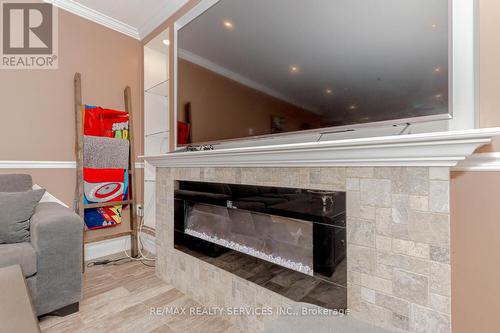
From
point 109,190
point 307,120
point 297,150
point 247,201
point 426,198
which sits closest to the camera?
point 426,198

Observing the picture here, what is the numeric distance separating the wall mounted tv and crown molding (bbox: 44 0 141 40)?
1.35m

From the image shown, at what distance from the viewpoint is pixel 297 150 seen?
108 cm

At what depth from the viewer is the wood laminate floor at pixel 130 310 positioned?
4.69ft

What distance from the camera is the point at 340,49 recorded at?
109cm

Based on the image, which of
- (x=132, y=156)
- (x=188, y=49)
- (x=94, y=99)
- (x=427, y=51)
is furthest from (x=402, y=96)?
(x=94, y=99)

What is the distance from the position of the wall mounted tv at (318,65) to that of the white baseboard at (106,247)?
5.32 ft

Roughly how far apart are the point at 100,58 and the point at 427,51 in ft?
9.36

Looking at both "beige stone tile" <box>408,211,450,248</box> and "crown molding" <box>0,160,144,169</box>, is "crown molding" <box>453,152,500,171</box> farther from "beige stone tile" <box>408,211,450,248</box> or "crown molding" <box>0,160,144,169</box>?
"crown molding" <box>0,160,144,169</box>

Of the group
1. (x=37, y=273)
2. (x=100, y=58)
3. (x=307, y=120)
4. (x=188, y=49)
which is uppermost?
(x=100, y=58)

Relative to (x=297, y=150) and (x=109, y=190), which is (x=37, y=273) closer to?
(x=109, y=190)

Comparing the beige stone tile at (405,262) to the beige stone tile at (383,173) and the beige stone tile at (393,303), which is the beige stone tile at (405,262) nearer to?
the beige stone tile at (393,303)

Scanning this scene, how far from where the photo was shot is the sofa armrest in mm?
1425

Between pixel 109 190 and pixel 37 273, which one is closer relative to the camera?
pixel 37 273

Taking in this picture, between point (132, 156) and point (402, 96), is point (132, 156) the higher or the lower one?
the lower one
